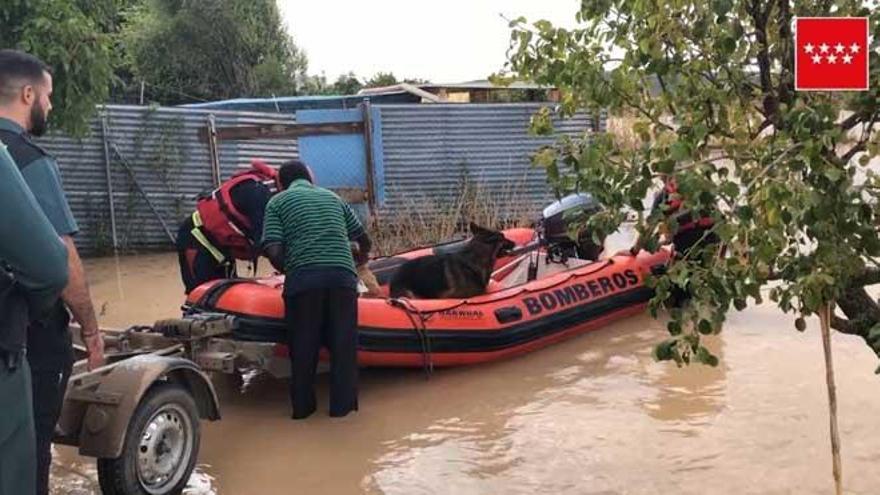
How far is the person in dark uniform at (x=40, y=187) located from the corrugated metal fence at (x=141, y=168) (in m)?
8.74

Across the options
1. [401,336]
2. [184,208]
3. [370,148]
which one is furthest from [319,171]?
[401,336]

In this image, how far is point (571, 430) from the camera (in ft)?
18.3

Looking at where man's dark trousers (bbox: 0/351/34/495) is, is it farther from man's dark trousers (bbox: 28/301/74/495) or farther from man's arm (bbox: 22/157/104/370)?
man's dark trousers (bbox: 28/301/74/495)

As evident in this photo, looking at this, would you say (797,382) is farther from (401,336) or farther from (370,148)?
(370,148)

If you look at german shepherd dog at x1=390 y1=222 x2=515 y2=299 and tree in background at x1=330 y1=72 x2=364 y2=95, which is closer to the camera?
german shepherd dog at x1=390 y1=222 x2=515 y2=299

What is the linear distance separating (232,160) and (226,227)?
20.8 ft

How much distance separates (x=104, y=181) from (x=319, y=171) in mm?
2730

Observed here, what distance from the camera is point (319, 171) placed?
40.7ft

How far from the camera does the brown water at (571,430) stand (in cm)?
480

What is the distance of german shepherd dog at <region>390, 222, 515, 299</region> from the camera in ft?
23.5

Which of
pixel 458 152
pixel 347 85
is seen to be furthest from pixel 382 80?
pixel 458 152

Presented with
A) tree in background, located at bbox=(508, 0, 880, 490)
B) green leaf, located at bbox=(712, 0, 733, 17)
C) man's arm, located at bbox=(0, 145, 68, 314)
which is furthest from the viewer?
green leaf, located at bbox=(712, 0, 733, 17)

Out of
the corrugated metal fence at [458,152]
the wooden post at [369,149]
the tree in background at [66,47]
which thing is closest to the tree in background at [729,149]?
the tree in background at [66,47]

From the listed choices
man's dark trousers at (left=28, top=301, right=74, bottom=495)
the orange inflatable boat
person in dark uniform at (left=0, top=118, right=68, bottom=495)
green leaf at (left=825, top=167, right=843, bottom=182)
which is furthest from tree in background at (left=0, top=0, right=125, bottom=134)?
green leaf at (left=825, top=167, right=843, bottom=182)
